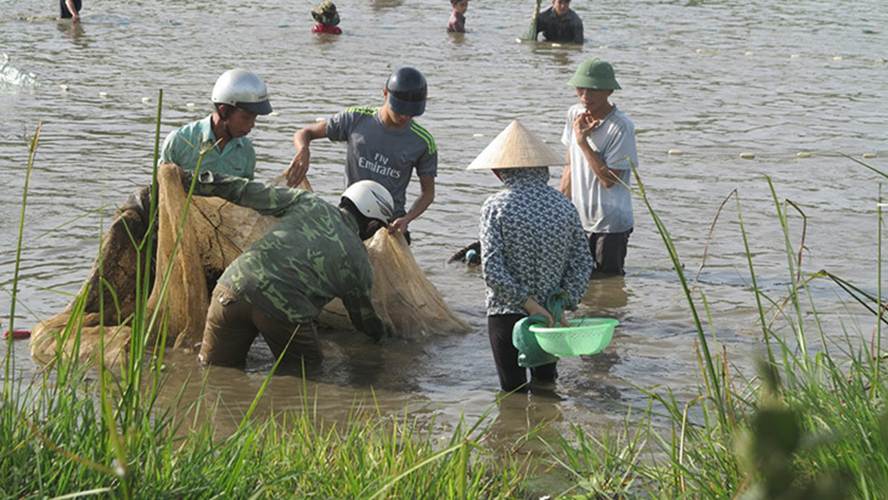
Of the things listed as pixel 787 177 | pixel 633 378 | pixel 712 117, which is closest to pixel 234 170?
pixel 633 378

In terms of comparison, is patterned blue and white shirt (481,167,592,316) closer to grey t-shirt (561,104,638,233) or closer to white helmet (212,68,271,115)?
white helmet (212,68,271,115)

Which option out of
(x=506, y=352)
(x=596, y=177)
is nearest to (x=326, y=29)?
(x=596, y=177)

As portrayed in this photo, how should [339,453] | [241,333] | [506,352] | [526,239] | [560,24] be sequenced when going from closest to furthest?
1. [339,453]
2. [526,239]
3. [506,352]
4. [241,333]
5. [560,24]

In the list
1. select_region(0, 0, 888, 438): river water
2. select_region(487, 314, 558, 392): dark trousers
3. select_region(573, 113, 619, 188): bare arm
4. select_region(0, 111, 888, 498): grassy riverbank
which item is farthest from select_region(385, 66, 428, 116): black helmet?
select_region(0, 111, 888, 498): grassy riverbank

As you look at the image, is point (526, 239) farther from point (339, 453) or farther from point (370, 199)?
point (339, 453)

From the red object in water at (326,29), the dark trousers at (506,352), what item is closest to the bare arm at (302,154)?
the dark trousers at (506,352)

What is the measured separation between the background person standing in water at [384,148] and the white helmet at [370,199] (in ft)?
1.52

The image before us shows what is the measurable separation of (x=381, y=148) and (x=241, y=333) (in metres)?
1.45

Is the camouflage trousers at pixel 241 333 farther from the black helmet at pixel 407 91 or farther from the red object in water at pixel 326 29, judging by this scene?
the red object in water at pixel 326 29

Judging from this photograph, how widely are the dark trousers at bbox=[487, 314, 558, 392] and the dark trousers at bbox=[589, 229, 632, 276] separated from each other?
2.25 meters

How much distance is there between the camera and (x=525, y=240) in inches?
211

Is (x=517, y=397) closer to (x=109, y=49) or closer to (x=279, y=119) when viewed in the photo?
(x=279, y=119)

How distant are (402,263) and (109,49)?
1442cm

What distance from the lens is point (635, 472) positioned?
12.4 ft
